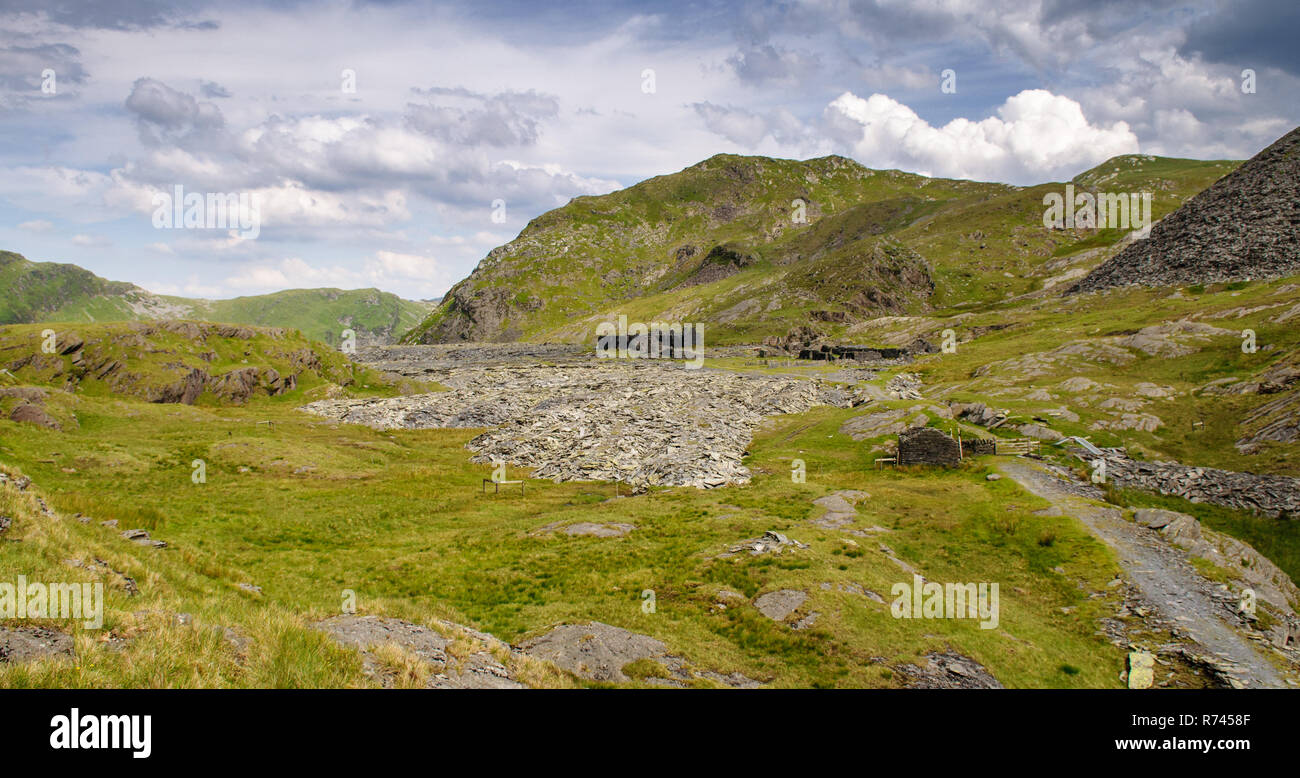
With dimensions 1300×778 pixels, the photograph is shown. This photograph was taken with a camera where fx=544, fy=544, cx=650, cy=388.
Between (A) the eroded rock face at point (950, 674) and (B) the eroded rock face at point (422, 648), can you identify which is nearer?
(B) the eroded rock face at point (422, 648)

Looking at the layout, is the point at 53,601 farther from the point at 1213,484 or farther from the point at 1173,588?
the point at 1213,484

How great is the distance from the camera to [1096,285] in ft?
434

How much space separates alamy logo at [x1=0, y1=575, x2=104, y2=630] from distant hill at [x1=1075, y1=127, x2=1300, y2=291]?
14217 cm

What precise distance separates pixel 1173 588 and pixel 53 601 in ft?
127

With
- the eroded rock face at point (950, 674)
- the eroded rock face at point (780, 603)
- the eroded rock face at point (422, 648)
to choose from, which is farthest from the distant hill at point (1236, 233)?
the eroded rock face at point (422, 648)

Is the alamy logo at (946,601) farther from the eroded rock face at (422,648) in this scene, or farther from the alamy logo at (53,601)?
the alamy logo at (53,601)


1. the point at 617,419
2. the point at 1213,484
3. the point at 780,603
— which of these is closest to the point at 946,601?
the point at 780,603

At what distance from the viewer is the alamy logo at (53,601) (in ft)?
37.0

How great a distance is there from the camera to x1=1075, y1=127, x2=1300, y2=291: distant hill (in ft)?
321

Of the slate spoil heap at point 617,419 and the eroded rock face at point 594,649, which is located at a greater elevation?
the slate spoil heap at point 617,419

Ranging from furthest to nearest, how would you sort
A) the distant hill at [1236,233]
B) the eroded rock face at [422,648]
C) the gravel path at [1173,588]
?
the distant hill at [1236,233]
the gravel path at [1173,588]
the eroded rock face at [422,648]
